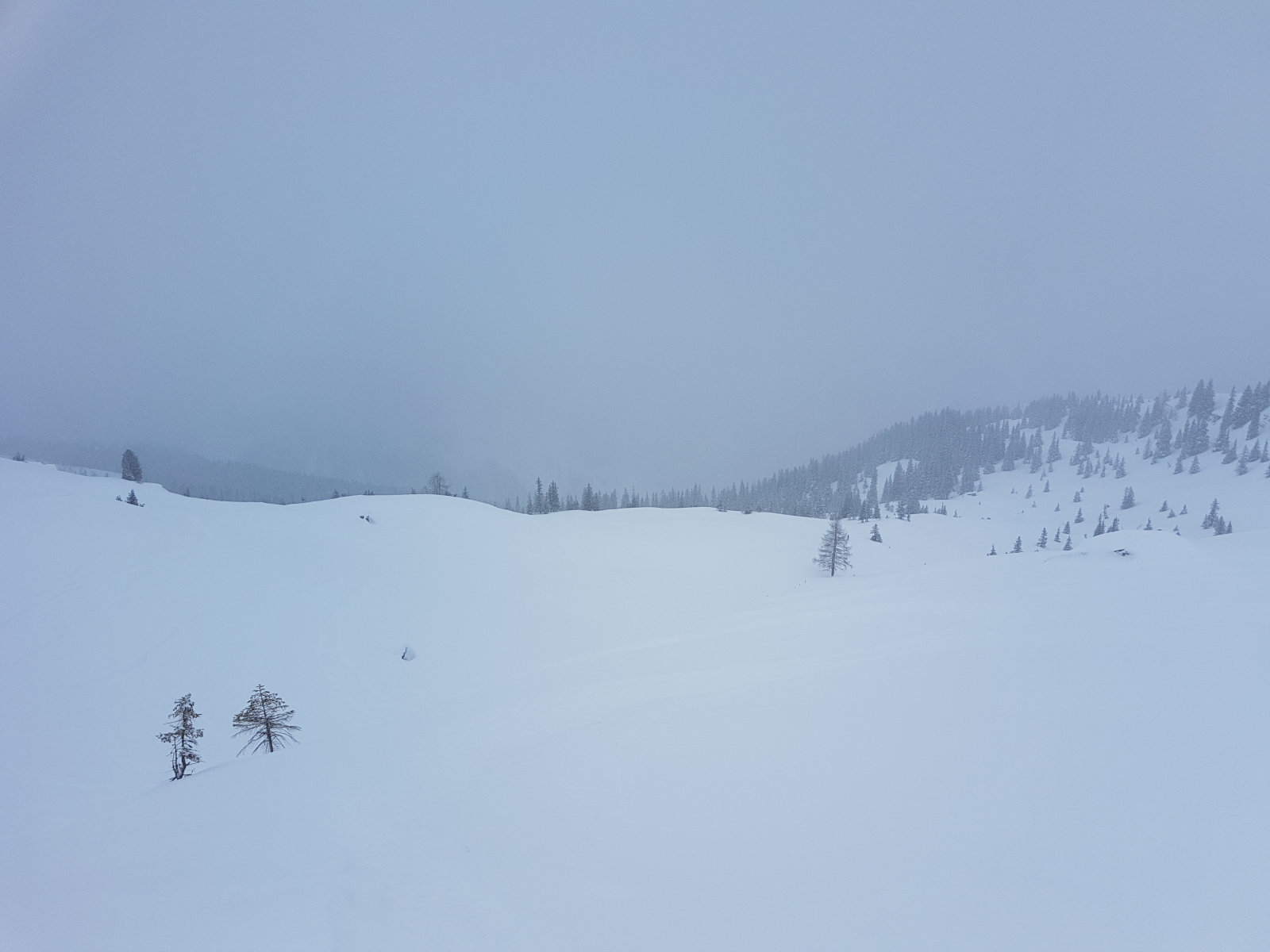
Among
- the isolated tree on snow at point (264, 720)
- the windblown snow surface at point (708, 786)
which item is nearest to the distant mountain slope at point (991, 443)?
the windblown snow surface at point (708, 786)

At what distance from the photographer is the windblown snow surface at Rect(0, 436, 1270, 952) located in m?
4.33

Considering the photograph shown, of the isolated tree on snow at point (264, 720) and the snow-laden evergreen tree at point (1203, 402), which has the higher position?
the snow-laden evergreen tree at point (1203, 402)

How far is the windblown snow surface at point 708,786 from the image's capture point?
433 centimetres

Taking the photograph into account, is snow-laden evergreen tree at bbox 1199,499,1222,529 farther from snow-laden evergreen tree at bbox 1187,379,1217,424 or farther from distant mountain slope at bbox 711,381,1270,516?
snow-laden evergreen tree at bbox 1187,379,1217,424

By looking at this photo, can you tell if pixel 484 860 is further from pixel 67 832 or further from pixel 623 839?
pixel 67 832

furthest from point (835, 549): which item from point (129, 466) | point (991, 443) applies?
point (991, 443)

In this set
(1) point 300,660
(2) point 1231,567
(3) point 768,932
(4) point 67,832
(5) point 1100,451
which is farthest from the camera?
(5) point 1100,451

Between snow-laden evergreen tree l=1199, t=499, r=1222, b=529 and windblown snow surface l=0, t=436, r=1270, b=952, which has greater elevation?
snow-laden evergreen tree l=1199, t=499, r=1222, b=529

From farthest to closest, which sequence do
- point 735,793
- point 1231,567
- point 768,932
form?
point 1231,567
point 735,793
point 768,932

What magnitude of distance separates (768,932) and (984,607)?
13082 mm

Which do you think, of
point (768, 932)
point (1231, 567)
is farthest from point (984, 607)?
point (768, 932)

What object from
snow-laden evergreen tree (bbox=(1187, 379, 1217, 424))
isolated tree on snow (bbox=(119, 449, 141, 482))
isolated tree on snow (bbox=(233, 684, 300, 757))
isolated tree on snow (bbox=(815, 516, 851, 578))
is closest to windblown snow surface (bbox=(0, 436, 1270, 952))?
isolated tree on snow (bbox=(233, 684, 300, 757))

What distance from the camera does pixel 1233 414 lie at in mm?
109250

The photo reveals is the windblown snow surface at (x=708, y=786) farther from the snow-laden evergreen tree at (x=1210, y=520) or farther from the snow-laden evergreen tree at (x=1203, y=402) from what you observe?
the snow-laden evergreen tree at (x=1203, y=402)
